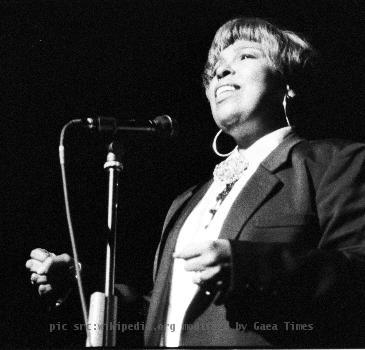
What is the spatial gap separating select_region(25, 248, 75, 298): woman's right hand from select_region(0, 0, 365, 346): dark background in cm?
24

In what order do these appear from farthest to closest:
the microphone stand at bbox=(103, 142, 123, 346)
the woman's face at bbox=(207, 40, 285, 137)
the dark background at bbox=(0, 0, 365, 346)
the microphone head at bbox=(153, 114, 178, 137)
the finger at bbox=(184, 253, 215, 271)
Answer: the dark background at bbox=(0, 0, 365, 346) → the woman's face at bbox=(207, 40, 285, 137) → the microphone head at bbox=(153, 114, 178, 137) → the microphone stand at bbox=(103, 142, 123, 346) → the finger at bbox=(184, 253, 215, 271)

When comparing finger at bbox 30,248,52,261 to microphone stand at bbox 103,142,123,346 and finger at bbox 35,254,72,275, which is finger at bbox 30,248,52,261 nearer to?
finger at bbox 35,254,72,275

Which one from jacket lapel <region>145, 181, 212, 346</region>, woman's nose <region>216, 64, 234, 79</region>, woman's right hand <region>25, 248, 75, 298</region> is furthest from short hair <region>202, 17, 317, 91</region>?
woman's right hand <region>25, 248, 75, 298</region>

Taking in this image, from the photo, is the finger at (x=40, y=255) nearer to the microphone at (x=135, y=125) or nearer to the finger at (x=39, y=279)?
the finger at (x=39, y=279)

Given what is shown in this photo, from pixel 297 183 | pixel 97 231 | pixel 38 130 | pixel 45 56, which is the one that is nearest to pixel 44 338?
Result: pixel 97 231

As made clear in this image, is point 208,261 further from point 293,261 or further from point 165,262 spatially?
point 165,262

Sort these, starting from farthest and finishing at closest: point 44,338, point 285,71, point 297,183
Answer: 1. point 285,71
2. point 44,338
3. point 297,183

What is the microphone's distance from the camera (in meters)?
1.51

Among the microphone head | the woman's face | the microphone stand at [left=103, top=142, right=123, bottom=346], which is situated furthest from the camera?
the woman's face

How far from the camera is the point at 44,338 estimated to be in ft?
5.65

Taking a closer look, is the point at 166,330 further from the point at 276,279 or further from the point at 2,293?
the point at 2,293

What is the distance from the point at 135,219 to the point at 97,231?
0.15 meters

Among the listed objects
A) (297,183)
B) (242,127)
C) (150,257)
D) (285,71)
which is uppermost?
(285,71)

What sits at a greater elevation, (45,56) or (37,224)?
(45,56)
